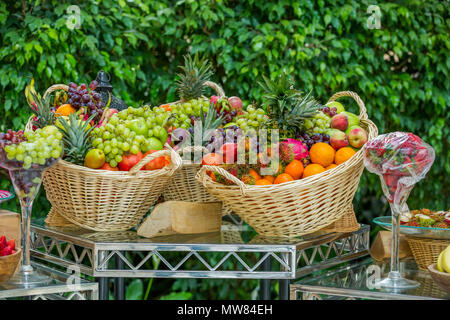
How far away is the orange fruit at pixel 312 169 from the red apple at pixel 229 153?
0.63ft

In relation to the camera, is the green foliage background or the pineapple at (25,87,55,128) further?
the green foliage background

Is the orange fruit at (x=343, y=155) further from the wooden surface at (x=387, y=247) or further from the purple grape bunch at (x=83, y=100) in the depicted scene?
the purple grape bunch at (x=83, y=100)

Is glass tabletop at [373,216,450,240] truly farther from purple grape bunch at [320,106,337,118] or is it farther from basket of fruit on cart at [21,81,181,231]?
basket of fruit on cart at [21,81,181,231]

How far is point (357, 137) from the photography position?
152cm

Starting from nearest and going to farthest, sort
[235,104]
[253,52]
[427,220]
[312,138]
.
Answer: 1. [427,220]
2. [312,138]
3. [235,104]
4. [253,52]

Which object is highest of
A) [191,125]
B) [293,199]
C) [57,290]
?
[191,125]

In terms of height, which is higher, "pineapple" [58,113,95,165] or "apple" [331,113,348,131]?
"apple" [331,113,348,131]

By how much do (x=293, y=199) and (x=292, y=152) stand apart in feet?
0.46

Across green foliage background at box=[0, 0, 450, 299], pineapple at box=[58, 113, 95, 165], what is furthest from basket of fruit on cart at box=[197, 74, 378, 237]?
green foliage background at box=[0, 0, 450, 299]

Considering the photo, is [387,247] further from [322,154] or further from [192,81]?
[192,81]

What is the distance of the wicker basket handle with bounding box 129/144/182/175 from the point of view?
1387 mm

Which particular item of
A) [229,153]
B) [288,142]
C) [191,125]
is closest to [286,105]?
[288,142]

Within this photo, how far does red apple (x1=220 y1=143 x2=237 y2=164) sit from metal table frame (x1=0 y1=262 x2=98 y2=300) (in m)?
0.47
